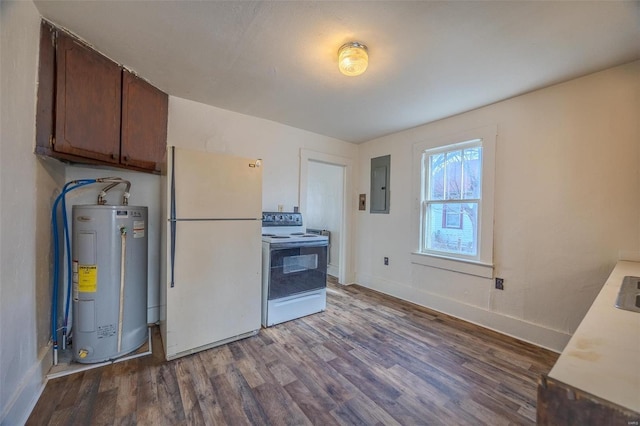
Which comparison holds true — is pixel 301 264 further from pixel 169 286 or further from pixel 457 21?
pixel 457 21

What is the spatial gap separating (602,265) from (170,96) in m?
4.07

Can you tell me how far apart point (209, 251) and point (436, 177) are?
2.70 m

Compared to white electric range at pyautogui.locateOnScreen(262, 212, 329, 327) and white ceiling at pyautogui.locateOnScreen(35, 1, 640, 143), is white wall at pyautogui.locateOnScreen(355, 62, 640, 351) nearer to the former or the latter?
white ceiling at pyautogui.locateOnScreen(35, 1, 640, 143)

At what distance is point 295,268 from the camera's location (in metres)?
2.69

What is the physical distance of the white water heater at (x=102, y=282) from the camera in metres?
1.82

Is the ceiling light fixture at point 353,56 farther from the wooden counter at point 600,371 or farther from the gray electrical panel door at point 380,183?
the gray electrical panel door at point 380,183

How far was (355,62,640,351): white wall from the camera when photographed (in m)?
1.89

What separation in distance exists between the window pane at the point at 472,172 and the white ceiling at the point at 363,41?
0.51m

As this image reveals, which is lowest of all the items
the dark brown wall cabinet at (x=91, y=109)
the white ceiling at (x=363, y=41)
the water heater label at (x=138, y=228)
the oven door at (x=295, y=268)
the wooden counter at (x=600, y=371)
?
the oven door at (x=295, y=268)

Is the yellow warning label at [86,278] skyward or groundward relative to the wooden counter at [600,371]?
groundward

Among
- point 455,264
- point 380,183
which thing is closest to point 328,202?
point 380,183

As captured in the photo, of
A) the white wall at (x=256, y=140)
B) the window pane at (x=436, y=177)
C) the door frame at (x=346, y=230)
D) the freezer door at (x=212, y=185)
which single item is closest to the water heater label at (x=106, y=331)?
the freezer door at (x=212, y=185)

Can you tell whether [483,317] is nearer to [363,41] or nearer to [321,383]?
[321,383]

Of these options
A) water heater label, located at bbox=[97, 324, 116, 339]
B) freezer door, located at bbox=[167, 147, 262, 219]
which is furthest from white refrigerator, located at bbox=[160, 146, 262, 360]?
water heater label, located at bbox=[97, 324, 116, 339]
